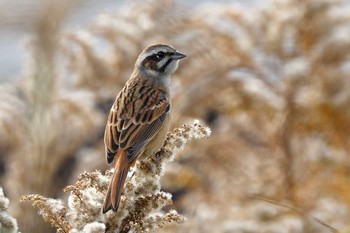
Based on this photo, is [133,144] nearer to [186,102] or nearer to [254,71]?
[186,102]

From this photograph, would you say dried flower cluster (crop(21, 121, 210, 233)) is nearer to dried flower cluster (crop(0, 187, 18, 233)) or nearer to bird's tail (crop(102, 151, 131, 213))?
Answer: bird's tail (crop(102, 151, 131, 213))

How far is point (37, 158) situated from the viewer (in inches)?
131

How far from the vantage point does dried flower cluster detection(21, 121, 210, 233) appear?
2.61 metres

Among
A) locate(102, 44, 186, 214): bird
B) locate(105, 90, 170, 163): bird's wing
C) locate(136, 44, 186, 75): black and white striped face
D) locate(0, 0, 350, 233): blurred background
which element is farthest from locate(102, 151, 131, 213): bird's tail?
locate(0, 0, 350, 233): blurred background

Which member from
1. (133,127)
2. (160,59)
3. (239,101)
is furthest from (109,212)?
(239,101)

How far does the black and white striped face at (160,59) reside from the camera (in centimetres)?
502

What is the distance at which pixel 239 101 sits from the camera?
7.52 m

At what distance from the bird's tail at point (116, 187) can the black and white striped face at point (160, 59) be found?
1346 mm

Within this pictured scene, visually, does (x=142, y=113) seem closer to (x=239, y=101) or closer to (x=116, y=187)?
(x=116, y=187)

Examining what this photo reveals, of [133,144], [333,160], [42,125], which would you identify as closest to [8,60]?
[133,144]

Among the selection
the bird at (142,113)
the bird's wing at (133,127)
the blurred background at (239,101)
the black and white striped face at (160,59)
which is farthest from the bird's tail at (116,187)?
the blurred background at (239,101)

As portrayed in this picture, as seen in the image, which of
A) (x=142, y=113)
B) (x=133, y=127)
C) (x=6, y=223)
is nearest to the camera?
(x=6, y=223)

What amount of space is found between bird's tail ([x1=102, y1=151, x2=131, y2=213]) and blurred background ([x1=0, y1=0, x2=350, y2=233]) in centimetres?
266

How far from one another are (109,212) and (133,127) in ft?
6.14
